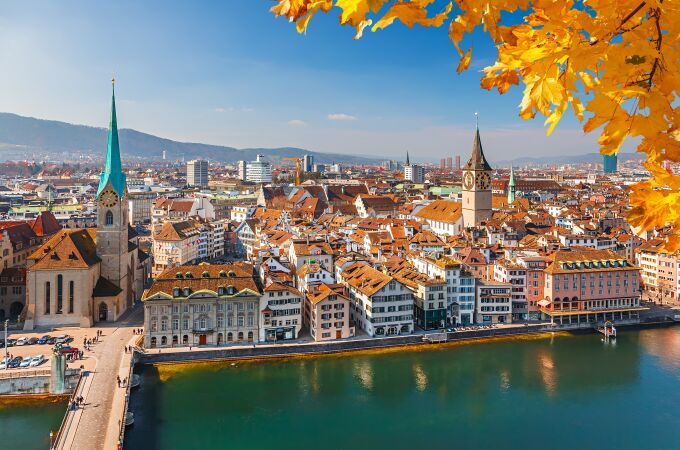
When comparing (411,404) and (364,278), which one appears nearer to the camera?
(411,404)

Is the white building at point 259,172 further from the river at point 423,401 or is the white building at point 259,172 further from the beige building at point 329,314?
the river at point 423,401

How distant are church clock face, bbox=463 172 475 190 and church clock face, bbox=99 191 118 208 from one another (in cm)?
2536

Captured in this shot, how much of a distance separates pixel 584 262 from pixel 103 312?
2216cm

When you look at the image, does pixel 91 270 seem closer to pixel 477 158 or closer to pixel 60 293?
pixel 60 293

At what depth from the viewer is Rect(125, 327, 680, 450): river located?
13938mm

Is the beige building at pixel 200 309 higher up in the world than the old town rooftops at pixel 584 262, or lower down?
lower down

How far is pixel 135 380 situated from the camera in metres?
16.8

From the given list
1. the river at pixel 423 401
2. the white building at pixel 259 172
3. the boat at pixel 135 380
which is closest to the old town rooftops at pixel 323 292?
the river at pixel 423 401

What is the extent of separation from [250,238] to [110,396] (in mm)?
23998

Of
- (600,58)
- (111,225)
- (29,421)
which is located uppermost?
(600,58)

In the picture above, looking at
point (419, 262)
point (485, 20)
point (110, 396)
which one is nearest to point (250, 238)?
point (419, 262)

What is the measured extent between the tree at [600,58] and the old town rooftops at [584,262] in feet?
81.4

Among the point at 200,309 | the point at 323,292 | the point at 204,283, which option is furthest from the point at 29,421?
the point at 323,292

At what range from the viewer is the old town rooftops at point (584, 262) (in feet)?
79.8
